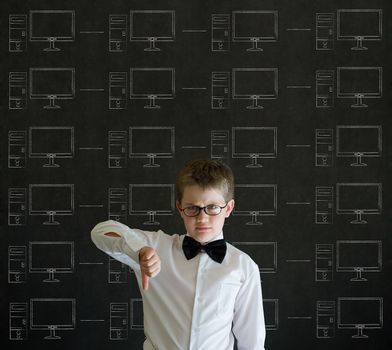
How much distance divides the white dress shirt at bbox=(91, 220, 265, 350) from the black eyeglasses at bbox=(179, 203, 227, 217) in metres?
0.18

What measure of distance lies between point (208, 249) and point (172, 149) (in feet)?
2.75

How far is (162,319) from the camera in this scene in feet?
6.82

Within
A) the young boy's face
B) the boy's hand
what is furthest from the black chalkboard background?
the boy's hand

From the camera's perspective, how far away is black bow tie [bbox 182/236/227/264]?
82.9 inches

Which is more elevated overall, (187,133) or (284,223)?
(187,133)

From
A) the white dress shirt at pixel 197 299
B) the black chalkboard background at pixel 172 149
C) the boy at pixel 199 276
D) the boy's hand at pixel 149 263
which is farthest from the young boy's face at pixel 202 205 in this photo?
the black chalkboard background at pixel 172 149

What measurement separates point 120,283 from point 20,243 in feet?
1.73

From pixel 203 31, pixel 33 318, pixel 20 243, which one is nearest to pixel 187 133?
pixel 203 31

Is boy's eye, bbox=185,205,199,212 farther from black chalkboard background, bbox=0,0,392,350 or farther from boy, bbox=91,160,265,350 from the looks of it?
black chalkboard background, bbox=0,0,392,350

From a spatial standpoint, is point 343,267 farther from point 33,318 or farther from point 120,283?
point 33,318

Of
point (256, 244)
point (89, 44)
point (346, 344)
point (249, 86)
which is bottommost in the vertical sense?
point (346, 344)

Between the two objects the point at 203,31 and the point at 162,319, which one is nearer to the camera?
the point at 162,319

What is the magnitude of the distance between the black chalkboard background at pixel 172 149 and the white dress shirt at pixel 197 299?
0.68m

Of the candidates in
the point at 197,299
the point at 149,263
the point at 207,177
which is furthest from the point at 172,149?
the point at 149,263
